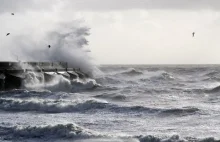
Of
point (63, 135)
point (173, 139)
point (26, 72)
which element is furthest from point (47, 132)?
point (26, 72)

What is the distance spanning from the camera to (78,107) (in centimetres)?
2152

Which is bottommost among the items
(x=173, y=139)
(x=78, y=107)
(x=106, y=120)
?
(x=173, y=139)

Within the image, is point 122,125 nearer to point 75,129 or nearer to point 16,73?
point 75,129

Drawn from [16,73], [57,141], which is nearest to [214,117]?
[57,141]

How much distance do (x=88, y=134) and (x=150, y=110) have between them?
600cm

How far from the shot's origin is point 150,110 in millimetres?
20156

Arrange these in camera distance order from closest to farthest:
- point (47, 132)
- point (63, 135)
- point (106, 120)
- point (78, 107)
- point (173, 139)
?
point (173, 139) < point (63, 135) < point (47, 132) < point (106, 120) < point (78, 107)

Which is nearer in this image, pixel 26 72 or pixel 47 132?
pixel 47 132

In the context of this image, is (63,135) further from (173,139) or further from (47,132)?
(173,139)

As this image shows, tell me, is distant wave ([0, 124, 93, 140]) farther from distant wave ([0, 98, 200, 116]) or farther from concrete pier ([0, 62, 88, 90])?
concrete pier ([0, 62, 88, 90])

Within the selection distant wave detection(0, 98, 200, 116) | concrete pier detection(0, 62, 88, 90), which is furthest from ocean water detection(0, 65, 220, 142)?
Result: concrete pier detection(0, 62, 88, 90)

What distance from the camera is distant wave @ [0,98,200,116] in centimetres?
1991

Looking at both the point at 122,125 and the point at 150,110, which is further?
the point at 150,110

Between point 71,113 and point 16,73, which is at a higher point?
point 16,73
